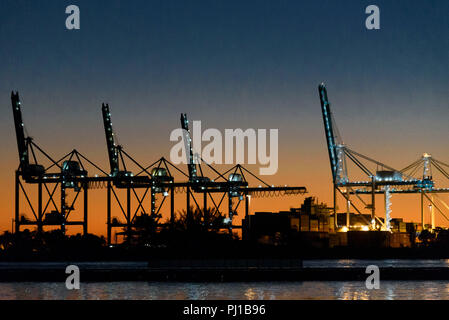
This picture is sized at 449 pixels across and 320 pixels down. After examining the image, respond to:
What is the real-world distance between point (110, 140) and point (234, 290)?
74.1 meters

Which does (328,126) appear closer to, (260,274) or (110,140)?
(110,140)

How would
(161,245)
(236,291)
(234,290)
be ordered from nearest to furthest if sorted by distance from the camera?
(236,291), (234,290), (161,245)

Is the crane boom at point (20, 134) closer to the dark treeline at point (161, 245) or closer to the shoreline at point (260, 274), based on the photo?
the dark treeline at point (161, 245)

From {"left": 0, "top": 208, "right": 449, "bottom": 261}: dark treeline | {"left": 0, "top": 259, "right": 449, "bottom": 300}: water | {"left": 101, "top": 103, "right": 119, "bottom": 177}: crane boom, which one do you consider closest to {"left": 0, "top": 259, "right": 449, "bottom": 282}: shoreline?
{"left": 0, "top": 259, "right": 449, "bottom": 300}: water

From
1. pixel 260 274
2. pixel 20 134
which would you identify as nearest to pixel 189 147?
pixel 20 134

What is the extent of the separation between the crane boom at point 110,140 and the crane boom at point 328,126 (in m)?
29.3

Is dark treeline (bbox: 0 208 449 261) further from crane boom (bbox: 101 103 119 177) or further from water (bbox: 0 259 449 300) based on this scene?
water (bbox: 0 259 449 300)

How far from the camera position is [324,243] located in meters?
131

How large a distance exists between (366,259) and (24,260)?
44.2 m

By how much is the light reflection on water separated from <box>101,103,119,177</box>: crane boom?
65.4 meters

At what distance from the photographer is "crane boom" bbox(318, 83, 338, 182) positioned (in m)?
120

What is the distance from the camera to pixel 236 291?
4238 cm
